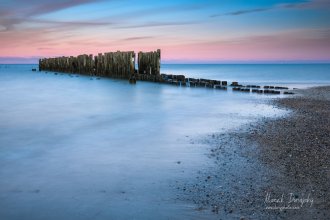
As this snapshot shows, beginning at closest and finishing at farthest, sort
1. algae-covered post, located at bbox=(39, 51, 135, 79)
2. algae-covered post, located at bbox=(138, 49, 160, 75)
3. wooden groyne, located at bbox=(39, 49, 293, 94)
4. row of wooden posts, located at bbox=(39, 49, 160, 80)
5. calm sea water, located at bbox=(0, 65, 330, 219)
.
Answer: calm sea water, located at bbox=(0, 65, 330, 219) < wooden groyne, located at bbox=(39, 49, 293, 94) < algae-covered post, located at bbox=(138, 49, 160, 75) < row of wooden posts, located at bbox=(39, 49, 160, 80) < algae-covered post, located at bbox=(39, 51, 135, 79)

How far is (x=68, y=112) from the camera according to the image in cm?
1354

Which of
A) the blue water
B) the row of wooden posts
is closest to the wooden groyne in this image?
the row of wooden posts

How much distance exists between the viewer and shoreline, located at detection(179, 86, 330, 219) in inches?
167

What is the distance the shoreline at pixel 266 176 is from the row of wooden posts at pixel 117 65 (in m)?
20.3

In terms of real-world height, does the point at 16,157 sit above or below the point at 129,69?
below

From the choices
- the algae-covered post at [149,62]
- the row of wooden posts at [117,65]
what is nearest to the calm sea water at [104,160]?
the algae-covered post at [149,62]

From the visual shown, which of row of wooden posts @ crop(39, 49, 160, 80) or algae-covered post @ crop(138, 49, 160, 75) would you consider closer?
algae-covered post @ crop(138, 49, 160, 75)

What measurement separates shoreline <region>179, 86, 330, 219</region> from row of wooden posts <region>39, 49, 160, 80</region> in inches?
799

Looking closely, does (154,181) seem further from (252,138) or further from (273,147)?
(252,138)

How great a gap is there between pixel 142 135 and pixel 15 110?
750 centimetres

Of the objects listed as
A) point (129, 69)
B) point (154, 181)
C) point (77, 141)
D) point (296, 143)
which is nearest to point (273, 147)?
point (296, 143)

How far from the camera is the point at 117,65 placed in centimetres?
3216

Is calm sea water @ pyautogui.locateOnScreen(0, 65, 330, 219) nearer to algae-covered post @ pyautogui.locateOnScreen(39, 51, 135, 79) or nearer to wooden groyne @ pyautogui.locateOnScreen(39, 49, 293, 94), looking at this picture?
wooden groyne @ pyautogui.locateOnScreen(39, 49, 293, 94)

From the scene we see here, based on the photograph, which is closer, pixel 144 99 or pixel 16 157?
pixel 16 157
